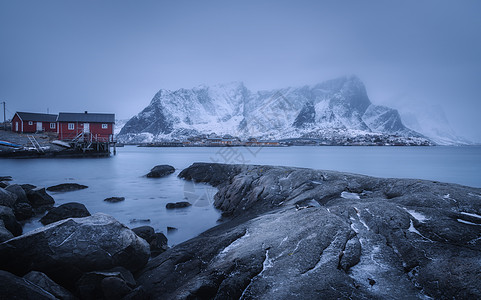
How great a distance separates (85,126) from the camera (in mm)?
57781

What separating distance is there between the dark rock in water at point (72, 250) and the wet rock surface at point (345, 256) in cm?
87

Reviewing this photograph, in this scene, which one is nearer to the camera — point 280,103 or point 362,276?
point 362,276

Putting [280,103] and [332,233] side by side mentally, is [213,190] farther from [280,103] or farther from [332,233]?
[332,233]

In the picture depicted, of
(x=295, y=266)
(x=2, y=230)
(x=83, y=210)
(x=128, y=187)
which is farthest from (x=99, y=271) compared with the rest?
(x=128, y=187)

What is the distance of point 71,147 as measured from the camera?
57375 millimetres

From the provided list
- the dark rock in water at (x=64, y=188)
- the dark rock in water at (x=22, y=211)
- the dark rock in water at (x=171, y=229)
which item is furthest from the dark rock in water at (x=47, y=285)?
the dark rock in water at (x=64, y=188)

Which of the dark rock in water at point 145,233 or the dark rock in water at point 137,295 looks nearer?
the dark rock in water at point 137,295

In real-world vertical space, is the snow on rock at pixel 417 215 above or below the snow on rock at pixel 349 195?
above

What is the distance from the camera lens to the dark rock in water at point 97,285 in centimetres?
575

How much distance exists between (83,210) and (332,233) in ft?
35.8

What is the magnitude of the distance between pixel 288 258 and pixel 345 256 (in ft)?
4.00

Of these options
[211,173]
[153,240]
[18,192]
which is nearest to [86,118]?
[211,173]

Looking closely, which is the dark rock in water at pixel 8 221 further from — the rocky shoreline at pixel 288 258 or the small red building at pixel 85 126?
the small red building at pixel 85 126

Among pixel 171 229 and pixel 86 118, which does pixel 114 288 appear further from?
pixel 86 118
